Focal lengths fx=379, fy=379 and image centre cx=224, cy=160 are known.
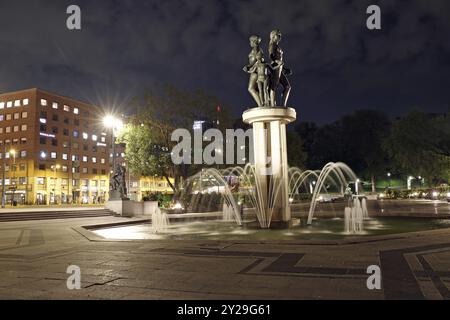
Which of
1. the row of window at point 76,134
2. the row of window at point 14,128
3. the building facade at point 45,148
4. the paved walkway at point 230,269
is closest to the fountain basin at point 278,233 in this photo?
the paved walkway at point 230,269

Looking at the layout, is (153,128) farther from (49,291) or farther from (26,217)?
(49,291)

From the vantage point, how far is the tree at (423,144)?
52.7 metres

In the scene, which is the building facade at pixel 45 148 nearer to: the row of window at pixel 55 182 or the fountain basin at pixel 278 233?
the row of window at pixel 55 182

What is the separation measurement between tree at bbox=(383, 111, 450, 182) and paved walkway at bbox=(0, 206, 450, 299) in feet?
149

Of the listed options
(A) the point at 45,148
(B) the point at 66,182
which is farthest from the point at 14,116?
(B) the point at 66,182

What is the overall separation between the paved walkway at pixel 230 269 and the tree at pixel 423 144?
4555 cm

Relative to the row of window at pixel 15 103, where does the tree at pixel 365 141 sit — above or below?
below

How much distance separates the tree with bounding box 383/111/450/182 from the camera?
52719 mm

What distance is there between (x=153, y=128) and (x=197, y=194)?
879 centimetres

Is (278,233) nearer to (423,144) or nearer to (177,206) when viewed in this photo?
(177,206)

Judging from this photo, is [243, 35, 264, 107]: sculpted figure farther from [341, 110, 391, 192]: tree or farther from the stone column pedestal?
[341, 110, 391, 192]: tree

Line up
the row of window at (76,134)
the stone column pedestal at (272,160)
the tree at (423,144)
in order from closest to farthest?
the stone column pedestal at (272,160) < the tree at (423,144) < the row of window at (76,134)

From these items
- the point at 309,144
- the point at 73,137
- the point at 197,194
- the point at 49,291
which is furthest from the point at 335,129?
the point at 49,291

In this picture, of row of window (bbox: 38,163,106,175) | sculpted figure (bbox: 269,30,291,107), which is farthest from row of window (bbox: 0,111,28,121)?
sculpted figure (bbox: 269,30,291,107)
